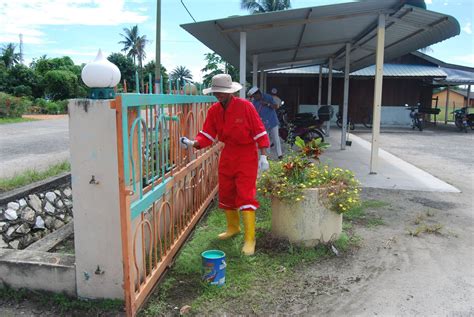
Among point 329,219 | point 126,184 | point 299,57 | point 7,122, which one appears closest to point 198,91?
point 329,219

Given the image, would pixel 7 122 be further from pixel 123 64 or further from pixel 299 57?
pixel 123 64

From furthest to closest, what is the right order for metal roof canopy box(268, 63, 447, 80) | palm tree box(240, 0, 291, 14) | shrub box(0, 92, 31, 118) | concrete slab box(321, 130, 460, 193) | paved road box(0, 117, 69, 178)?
palm tree box(240, 0, 291, 14) < shrub box(0, 92, 31, 118) < metal roof canopy box(268, 63, 447, 80) < paved road box(0, 117, 69, 178) < concrete slab box(321, 130, 460, 193)

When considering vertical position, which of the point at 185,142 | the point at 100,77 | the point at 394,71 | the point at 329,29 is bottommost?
the point at 185,142

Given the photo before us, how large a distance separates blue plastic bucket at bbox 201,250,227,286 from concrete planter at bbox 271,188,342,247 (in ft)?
3.24

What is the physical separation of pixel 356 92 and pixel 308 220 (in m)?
18.2

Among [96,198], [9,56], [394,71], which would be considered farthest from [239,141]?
[9,56]

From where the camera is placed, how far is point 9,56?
46.0m

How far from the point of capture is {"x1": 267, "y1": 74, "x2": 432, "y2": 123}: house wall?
2048cm

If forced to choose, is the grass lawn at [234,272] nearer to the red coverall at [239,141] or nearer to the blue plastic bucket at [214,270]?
the blue plastic bucket at [214,270]

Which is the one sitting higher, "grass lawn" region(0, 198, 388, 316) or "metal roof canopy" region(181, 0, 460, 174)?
"metal roof canopy" region(181, 0, 460, 174)

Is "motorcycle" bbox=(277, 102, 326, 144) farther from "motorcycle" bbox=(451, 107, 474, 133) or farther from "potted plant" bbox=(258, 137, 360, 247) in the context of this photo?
"motorcycle" bbox=(451, 107, 474, 133)

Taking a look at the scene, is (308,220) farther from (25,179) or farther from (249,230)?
(25,179)

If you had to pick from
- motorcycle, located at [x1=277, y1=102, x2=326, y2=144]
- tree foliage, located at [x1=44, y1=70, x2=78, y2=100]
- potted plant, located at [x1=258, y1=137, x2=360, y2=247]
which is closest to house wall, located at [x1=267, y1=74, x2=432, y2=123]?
motorcycle, located at [x1=277, y1=102, x2=326, y2=144]

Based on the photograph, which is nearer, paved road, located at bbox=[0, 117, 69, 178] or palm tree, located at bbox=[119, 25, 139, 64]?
paved road, located at bbox=[0, 117, 69, 178]
